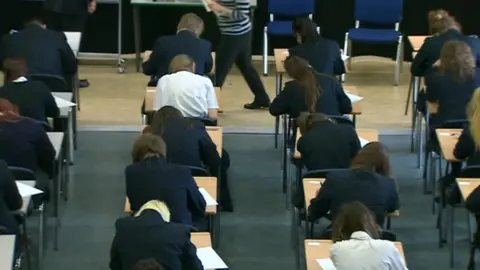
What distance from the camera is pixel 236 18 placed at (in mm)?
9039

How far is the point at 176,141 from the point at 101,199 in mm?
1540

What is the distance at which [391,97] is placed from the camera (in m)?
10.4

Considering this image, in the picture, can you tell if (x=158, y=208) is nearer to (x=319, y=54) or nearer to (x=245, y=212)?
(x=245, y=212)

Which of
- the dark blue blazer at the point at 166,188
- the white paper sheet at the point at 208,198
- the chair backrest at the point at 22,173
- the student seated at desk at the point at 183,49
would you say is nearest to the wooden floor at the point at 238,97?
the student seated at desk at the point at 183,49

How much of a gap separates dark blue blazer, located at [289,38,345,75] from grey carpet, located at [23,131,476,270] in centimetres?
95

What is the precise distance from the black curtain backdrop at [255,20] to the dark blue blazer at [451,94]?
176 inches

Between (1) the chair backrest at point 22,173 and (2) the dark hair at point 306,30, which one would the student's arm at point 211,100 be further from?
(1) the chair backrest at point 22,173

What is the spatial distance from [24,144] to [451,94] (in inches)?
125

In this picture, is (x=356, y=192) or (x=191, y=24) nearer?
(x=356, y=192)

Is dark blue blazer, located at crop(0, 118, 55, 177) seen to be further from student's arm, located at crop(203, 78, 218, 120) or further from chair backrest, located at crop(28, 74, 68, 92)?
Result: chair backrest, located at crop(28, 74, 68, 92)

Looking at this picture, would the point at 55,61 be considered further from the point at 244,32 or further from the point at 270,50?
the point at 270,50

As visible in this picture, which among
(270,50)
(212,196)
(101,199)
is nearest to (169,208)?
(212,196)

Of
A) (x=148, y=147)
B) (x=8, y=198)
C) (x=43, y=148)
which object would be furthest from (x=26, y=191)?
(x=148, y=147)

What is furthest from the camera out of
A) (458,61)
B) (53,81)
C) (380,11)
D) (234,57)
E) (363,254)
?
(380,11)
